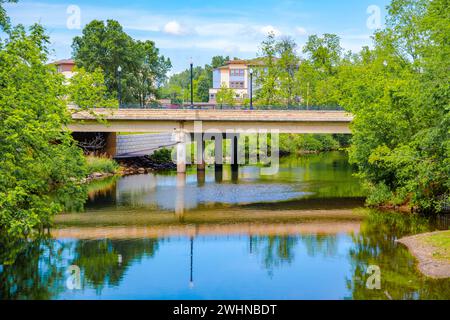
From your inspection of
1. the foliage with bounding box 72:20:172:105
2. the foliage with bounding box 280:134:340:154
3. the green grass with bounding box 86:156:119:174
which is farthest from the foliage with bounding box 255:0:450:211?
the foliage with bounding box 72:20:172:105

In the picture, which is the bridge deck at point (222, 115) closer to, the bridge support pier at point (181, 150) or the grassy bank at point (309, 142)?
the bridge support pier at point (181, 150)

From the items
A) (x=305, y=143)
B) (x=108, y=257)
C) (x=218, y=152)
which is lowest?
(x=108, y=257)

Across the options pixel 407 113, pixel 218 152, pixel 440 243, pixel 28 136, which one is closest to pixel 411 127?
pixel 407 113

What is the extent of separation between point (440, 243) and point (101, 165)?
39.7m

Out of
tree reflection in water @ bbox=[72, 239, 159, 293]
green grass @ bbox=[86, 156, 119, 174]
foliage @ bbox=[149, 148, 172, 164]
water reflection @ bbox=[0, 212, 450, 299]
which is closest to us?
water reflection @ bbox=[0, 212, 450, 299]

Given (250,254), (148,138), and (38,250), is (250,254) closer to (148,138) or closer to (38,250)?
(38,250)

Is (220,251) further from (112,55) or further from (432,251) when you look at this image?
(112,55)

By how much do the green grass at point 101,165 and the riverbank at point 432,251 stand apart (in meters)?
36.2

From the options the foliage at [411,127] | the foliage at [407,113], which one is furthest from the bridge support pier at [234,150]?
the foliage at [411,127]

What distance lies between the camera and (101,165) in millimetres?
63094

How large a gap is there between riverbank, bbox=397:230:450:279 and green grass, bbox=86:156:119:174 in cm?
3621

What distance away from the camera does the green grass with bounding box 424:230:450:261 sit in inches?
1114

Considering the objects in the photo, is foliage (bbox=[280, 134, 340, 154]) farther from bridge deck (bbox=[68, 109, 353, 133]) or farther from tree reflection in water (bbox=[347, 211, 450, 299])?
tree reflection in water (bbox=[347, 211, 450, 299])

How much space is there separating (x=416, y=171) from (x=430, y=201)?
1.94m
